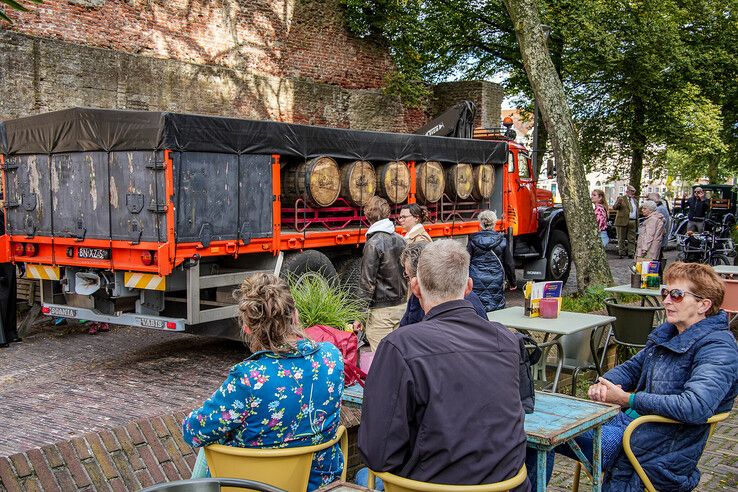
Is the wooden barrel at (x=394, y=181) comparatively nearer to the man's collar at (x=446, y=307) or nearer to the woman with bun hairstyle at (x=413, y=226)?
the woman with bun hairstyle at (x=413, y=226)

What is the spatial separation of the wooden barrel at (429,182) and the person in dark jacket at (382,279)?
4.46 m

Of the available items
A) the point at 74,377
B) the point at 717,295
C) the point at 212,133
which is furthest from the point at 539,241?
the point at 717,295

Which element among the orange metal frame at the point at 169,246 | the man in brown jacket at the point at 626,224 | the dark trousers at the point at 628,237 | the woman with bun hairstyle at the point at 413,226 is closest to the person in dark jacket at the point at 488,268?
the woman with bun hairstyle at the point at 413,226

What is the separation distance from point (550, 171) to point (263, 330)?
10.2 metres

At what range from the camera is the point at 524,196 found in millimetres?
14383

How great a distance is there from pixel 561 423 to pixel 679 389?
79 cm

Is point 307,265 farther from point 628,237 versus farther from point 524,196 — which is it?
point 628,237

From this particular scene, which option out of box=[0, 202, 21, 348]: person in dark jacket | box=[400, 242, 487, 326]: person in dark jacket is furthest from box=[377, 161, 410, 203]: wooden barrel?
box=[400, 242, 487, 326]: person in dark jacket

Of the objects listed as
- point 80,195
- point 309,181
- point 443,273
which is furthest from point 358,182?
point 443,273

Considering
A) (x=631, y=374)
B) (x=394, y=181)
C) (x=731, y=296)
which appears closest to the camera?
(x=631, y=374)

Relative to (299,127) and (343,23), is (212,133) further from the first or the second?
(343,23)

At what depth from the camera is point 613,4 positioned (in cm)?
2359

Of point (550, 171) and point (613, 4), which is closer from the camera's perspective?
point (550, 171)

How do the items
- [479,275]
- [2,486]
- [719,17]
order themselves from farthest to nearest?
[719,17]
[479,275]
[2,486]
